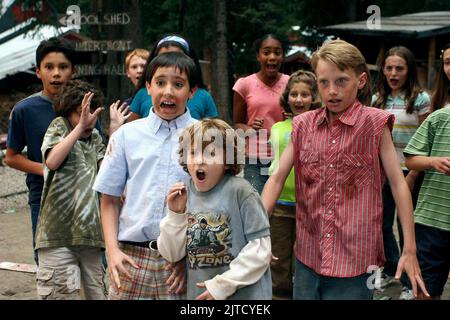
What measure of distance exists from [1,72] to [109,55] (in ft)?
20.7

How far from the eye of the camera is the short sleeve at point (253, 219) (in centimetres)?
249

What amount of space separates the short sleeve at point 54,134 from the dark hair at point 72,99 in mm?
81

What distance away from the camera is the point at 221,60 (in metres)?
18.5

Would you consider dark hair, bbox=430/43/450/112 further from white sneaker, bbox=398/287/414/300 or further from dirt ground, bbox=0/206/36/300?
dirt ground, bbox=0/206/36/300

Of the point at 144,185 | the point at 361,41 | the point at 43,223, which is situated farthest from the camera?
the point at 361,41

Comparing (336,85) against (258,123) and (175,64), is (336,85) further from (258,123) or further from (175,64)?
(258,123)

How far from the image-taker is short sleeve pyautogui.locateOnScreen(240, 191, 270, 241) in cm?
249

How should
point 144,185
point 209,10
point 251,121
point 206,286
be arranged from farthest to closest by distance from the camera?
point 209,10 → point 251,121 → point 144,185 → point 206,286

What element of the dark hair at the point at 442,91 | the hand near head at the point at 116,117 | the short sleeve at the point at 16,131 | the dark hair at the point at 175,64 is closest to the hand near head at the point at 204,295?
the dark hair at the point at 175,64

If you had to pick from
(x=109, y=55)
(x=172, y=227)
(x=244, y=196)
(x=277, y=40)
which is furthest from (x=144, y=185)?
(x=109, y=55)

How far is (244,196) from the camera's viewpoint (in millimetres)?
2531

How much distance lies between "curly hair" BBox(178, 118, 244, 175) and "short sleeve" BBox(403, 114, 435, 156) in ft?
4.68
